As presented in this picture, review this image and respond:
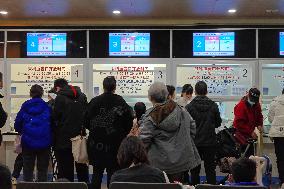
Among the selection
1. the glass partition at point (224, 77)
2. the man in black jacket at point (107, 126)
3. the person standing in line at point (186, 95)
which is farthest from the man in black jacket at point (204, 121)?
the glass partition at point (224, 77)

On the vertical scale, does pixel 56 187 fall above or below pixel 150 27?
below

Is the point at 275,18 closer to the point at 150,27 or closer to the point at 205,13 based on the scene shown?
the point at 205,13

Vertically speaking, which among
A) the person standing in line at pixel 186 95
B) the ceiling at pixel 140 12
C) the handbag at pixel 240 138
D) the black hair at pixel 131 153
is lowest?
the handbag at pixel 240 138

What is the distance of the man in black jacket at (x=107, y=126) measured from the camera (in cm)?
535

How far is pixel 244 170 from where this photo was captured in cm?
355

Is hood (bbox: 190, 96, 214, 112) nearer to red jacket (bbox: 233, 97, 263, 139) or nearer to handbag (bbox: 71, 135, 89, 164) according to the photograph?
red jacket (bbox: 233, 97, 263, 139)

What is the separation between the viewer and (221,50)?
9.27 m

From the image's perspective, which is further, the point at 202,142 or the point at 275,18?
the point at 275,18

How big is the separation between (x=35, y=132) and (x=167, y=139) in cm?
196

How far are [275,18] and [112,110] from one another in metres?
5.43

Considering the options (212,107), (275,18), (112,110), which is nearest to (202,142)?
(212,107)

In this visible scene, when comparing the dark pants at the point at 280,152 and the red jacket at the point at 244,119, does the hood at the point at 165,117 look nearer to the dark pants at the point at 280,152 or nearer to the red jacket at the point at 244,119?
the red jacket at the point at 244,119

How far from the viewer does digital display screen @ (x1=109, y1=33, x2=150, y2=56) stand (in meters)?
9.35

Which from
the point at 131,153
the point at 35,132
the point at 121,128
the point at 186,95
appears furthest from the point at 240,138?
the point at 131,153
